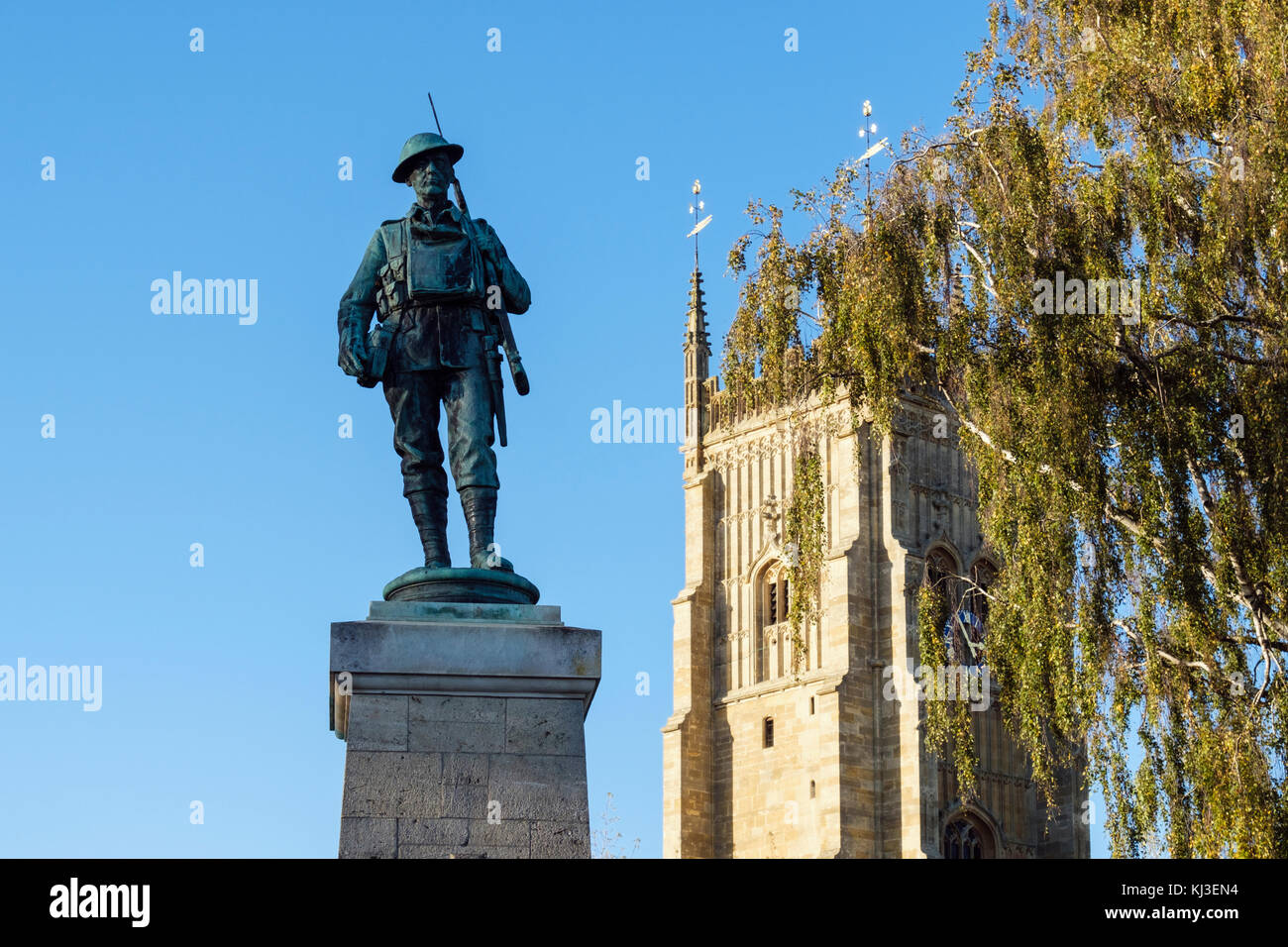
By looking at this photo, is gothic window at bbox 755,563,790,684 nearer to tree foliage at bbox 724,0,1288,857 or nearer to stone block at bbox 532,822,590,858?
tree foliage at bbox 724,0,1288,857

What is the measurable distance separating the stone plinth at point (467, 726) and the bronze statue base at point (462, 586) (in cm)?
20

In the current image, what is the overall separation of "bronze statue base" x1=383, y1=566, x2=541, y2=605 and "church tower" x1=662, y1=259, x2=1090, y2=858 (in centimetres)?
4621

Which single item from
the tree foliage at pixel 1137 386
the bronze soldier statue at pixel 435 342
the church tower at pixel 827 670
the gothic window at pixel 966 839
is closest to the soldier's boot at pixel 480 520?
the bronze soldier statue at pixel 435 342

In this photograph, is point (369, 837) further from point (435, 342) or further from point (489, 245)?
point (489, 245)

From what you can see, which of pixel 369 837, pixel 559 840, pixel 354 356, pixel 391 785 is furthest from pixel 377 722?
pixel 354 356

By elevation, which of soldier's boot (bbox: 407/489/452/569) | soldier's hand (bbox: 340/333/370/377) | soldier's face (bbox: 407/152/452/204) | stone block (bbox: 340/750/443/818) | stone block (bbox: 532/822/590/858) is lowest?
stone block (bbox: 532/822/590/858)

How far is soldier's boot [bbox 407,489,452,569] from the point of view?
11422 mm

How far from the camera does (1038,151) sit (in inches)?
808

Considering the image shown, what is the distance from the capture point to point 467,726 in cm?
1053

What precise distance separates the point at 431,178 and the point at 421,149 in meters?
0.17

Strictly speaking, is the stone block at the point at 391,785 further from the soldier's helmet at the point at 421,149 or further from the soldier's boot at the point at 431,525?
the soldier's helmet at the point at 421,149

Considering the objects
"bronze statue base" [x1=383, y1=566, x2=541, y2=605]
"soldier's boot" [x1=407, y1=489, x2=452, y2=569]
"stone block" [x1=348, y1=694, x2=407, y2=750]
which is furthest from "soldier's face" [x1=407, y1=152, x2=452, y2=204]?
"stone block" [x1=348, y1=694, x2=407, y2=750]
